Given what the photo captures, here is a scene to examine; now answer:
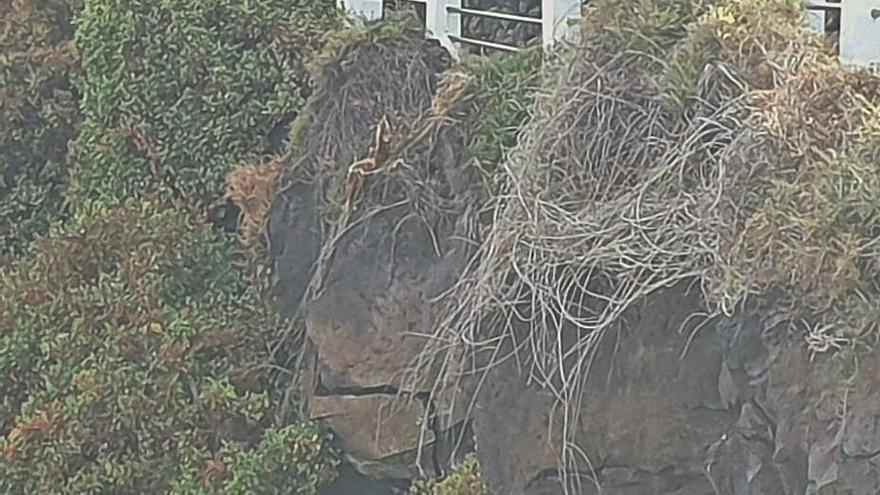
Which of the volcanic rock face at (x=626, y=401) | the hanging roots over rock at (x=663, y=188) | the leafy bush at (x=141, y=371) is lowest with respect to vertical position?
the leafy bush at (x=141, y=371)

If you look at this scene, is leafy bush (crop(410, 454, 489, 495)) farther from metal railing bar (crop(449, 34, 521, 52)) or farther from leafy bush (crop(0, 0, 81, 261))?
leafy bush (crop(0, 0, 81, 261))

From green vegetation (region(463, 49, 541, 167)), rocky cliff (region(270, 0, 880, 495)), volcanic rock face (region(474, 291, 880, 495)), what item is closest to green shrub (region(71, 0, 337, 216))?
rocky cliff (region(270, 0, 880, 495))

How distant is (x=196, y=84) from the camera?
7457 millimetres

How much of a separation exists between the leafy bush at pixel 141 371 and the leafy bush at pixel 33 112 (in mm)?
1041

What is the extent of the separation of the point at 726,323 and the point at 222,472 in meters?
3.22

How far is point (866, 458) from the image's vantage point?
351 centimetres

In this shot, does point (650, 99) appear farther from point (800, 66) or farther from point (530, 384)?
point (530, 384)

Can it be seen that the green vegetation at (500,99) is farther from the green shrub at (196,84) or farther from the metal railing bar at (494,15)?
the green shrub at (196,84)

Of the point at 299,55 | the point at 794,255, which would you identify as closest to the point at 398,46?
the point at 299,55

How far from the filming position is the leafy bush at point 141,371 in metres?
6.79

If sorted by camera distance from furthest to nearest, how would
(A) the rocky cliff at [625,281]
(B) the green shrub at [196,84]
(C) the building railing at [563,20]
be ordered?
(B) the green shrub at [196,84] → (C) the building railing at [563,20] → (A) the rocky cliff at [625,281]

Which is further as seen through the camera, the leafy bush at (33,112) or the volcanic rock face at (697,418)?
the leafy bush at (33,112)

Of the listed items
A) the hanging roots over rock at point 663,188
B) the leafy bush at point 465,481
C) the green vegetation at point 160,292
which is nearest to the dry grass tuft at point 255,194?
the green vegetation at point 160,292

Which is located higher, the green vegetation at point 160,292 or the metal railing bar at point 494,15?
the metal railing bar at point 494,15
